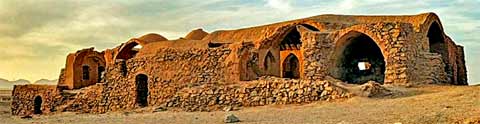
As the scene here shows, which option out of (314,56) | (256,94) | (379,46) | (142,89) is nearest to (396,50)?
(379,46)

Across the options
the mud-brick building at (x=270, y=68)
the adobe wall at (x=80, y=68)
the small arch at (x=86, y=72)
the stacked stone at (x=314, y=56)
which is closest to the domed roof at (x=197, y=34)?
the adobe wall at (x=80, y=68)

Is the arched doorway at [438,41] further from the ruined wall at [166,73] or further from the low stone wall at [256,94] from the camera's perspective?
the low stone wall at [256,94]

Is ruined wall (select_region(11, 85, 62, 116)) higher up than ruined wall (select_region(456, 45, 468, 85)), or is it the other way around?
ruined wall (select_region(456, 45, 468, 85))

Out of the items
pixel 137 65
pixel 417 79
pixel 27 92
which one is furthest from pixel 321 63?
pixel 27 92

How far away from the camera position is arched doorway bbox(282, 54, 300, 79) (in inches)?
1395

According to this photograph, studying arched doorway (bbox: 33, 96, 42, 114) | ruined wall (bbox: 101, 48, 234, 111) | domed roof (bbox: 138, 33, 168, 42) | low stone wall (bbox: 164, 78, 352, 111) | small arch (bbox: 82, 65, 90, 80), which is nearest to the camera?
low stone wall (bbox: 164, 78, 352, 111)

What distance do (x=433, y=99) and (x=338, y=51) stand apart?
10.1 m

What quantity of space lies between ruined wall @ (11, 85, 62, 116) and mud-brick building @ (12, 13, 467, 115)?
6 centimetres

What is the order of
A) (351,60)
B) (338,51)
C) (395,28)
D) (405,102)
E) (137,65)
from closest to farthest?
(405,102)
(395,28)
(338,51)
(137,65)
(351,60)

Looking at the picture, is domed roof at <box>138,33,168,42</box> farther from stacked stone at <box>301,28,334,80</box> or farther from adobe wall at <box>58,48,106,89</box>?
stacked stone at <box>301,28,334,80</box>

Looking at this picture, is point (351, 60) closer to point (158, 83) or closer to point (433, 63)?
point (433, 63)

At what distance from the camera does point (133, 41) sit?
3466 cm

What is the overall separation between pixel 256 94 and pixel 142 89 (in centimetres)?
866

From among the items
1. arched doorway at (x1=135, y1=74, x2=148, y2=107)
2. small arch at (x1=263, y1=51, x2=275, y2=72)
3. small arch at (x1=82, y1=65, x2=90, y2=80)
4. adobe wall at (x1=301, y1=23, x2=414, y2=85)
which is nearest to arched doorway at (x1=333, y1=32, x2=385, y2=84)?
adobe wall at (x1=301, y1=23, x2=414, y2=85)
